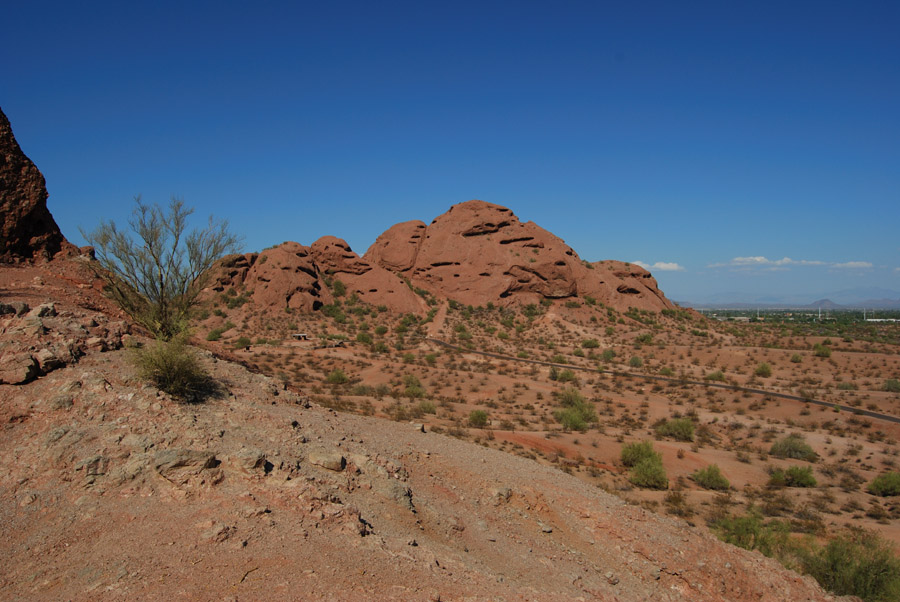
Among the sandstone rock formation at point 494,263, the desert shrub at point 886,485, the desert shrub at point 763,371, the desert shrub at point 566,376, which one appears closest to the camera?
the desert shrub at point 886,485

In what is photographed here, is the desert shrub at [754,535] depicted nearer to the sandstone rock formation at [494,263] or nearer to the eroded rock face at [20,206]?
the eroded rock face at [20,206]

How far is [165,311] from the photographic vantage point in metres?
13.7

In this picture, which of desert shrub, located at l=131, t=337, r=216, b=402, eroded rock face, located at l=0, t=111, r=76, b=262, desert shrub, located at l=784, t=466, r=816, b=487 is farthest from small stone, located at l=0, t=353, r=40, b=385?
desert shrub, located at l=784, t=466, r=816, b=487

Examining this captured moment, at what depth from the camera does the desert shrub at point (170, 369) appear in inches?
302

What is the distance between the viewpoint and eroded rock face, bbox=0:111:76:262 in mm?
11516

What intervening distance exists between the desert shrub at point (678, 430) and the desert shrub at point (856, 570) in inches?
415

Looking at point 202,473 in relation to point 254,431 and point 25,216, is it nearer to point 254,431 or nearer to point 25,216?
point 254,431

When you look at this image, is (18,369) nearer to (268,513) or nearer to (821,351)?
(268,513)

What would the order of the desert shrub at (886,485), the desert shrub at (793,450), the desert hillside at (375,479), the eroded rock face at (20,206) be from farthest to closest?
the desert shrub at (793,450) → the desert shrub at (886,485) → the eroded rock face at (20,206) → the desert hillside at (375,479)

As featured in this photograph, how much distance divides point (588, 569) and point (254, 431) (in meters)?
5.33

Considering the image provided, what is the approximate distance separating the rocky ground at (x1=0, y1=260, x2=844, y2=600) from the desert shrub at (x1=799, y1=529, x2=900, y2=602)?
1050 millimetres

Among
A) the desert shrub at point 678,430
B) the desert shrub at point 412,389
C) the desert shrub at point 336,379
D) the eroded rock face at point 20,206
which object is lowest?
the desert shrub at point 678,430

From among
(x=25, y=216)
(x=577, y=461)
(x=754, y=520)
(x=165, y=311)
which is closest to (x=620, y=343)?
(x=577, y=461)

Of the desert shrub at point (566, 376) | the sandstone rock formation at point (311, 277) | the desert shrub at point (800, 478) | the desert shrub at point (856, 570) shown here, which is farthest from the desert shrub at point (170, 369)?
the sandstone rock formation at point (311, 277)
